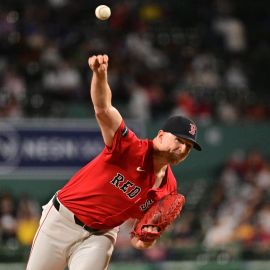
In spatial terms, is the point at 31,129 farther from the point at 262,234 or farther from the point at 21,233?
the point at 262,234

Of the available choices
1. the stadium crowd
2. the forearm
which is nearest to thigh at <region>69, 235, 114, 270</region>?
the forearm

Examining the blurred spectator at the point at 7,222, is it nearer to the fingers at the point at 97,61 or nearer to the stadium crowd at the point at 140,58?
the stadium crowd at the point at 140,58

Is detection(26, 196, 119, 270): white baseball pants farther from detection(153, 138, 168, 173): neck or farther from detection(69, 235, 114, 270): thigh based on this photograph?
detection(153, 138, 168, 173): neck

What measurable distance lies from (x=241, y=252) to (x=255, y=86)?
531cm

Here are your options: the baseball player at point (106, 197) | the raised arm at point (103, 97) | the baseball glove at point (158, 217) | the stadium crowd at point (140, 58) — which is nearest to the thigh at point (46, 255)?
the baseball player at point (106, 197)

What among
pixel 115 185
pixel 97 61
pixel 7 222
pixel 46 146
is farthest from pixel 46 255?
pixel 46 146

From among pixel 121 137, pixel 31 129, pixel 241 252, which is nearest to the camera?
pixel 121 137

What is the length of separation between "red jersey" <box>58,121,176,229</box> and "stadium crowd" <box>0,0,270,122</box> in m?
6.51

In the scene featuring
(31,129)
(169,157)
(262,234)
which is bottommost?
(262,234)

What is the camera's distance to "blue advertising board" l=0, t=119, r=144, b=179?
1191 centimetres

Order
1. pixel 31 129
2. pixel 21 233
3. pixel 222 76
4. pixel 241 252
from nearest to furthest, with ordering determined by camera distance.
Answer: pixel 241 252
pixel 21 233
pixel 31 129
pixel 222 76

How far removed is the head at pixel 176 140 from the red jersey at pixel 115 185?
139mm

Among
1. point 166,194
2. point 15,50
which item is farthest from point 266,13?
point 166,194

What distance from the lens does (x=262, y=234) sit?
1109 cm
